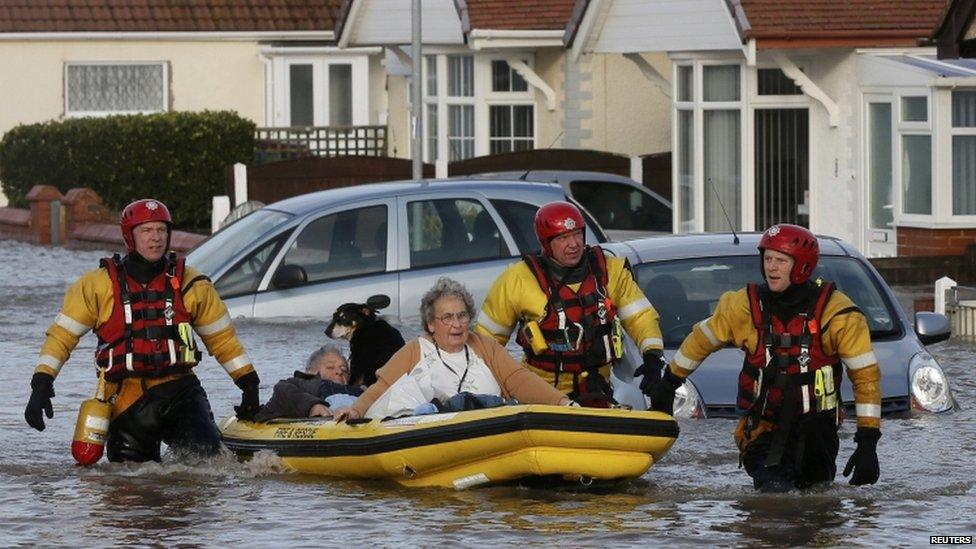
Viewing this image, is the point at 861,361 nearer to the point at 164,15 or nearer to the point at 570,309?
the point at 570,309

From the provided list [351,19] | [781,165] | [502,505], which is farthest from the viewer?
[351,19]

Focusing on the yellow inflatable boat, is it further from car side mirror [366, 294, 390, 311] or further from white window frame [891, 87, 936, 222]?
white window frame [891, 87, 936, 222]

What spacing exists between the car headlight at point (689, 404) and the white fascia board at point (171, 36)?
28485mm

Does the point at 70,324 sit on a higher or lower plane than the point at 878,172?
lower

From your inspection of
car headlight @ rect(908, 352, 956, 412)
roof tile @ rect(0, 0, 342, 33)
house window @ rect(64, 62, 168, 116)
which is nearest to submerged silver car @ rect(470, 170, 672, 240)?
car headlight @ rect(908, 352, 956, 412)

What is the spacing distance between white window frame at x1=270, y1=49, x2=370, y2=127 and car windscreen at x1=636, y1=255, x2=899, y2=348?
95.9ft

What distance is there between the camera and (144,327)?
11141 mm

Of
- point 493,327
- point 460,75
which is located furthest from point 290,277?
point 460,75

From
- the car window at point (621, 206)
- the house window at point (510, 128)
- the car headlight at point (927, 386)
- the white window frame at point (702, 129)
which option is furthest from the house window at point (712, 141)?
the car headlight at point (927, 386)

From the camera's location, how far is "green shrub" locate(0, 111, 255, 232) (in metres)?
35.9

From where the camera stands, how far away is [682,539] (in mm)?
9922

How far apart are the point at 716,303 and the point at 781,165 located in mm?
13539

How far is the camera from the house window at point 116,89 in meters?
41.8

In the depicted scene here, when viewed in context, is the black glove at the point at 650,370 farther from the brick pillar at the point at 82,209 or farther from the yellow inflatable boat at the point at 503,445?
the brick pillar at the point at 82,209
